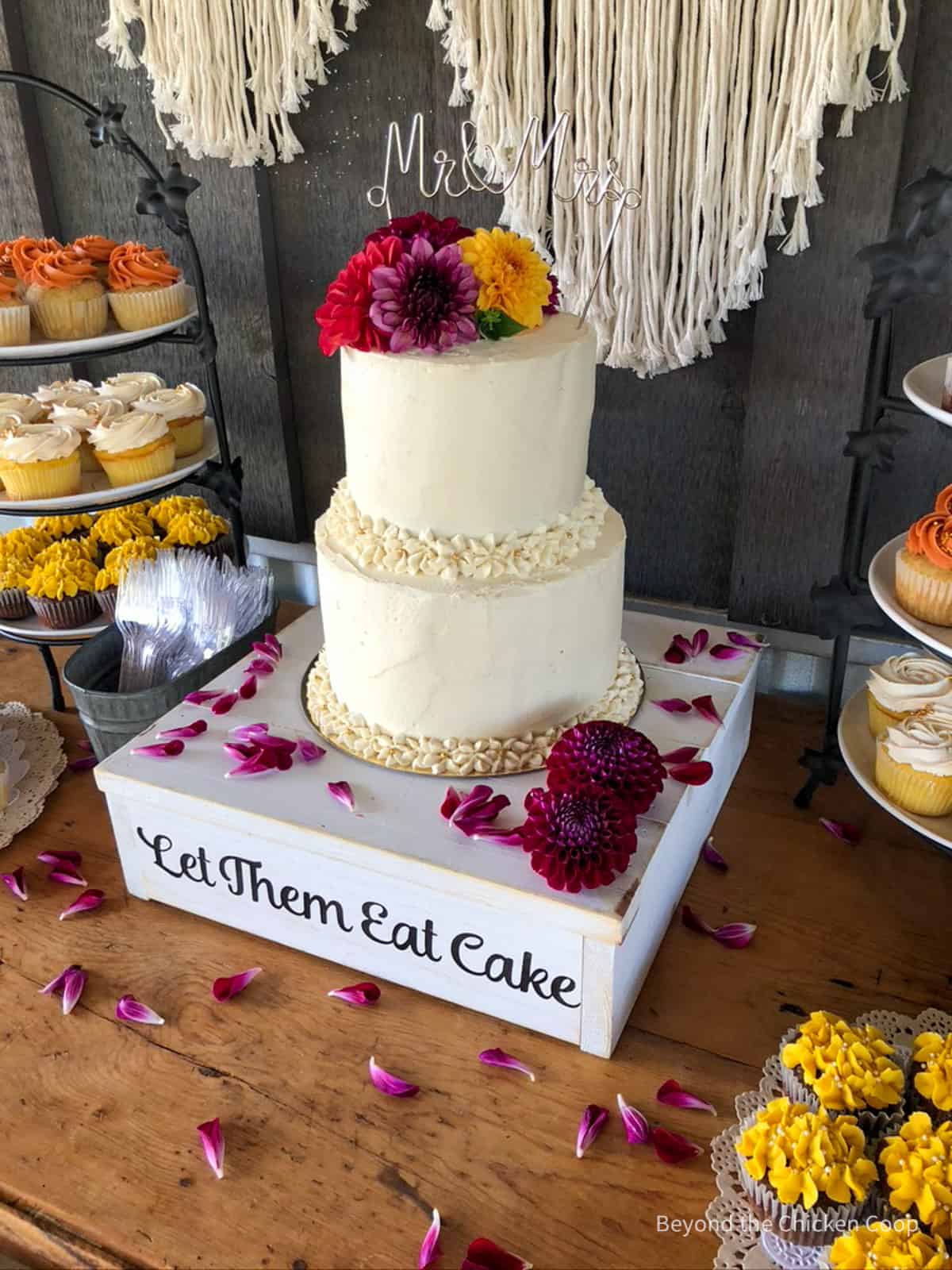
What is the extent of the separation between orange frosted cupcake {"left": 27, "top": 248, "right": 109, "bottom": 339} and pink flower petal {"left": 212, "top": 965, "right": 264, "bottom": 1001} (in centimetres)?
93

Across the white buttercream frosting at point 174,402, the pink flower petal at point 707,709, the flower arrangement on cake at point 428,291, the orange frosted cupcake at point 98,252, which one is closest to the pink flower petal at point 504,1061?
the pink flower petal at point 707,709

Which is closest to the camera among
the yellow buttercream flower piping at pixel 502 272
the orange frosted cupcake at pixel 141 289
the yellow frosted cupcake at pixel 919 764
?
the yellow buttercream flower piping at pixel 502 272

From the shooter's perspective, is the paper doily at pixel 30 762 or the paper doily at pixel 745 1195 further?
the paper doily at pixel 30 762

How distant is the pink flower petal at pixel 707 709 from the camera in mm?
1251

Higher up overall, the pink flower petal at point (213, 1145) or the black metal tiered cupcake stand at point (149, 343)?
the black metal tiered cupcake stand at point (149, 343)

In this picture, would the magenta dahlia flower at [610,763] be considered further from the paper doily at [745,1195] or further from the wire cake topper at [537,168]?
the wire cake topper at [537,168]

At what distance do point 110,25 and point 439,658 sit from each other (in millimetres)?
1125

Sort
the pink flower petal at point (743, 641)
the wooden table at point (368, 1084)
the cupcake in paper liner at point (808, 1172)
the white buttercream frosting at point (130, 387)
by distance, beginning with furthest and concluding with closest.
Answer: the white buttercream frosting at point (130, 387), the pink flower petal at point (743, 641), the wooden table at point (368, 1084), the cupcake in paper liner at point (808, 1172)

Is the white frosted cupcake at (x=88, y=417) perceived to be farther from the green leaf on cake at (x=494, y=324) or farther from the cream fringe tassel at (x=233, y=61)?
the green leaf on cake at (x=494, y=324)

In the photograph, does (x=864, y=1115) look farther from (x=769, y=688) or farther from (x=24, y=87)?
(x=24, y=87)

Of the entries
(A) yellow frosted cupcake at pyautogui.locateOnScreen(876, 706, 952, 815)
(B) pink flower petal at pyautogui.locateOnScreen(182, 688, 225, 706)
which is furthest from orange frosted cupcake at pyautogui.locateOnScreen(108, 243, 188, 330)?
(A) yellow frosted cupcake at pyautogui.locateOnScreen(876, 706, 952, 815)

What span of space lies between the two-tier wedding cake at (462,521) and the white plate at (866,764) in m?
0.29

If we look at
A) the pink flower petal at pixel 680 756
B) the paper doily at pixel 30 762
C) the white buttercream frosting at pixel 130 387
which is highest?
the white buttercream frosting at pixel 130 387

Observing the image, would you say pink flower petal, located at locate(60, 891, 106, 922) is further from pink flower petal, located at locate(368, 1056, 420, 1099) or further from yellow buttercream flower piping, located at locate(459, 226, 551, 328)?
yellow buttercream flower piping, located at locate(459, 226, 551, 328)
